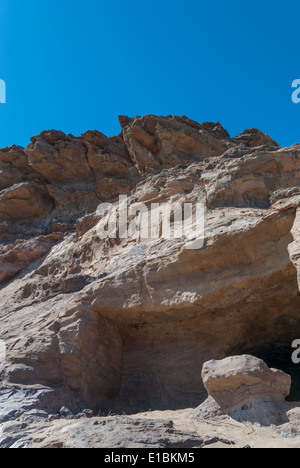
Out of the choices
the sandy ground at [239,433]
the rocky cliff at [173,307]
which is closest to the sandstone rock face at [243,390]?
the sandy ground at [239,433]

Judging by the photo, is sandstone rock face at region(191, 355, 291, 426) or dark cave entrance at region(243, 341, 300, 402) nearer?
sandstone rock face at region(191, 355, 291, 426)

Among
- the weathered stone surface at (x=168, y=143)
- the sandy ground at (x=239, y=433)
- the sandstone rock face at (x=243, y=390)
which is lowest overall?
the sandy ground at (x=239, y=433)

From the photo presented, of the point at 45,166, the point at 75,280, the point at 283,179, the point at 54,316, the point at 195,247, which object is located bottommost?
the point at 54,316

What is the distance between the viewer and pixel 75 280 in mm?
10602

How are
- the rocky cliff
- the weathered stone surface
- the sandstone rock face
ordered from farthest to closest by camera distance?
the weathered stone surface → the rocky cliff → the sandstone rock face

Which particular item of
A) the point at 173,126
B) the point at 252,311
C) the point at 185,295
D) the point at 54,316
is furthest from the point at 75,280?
the point at 173,126

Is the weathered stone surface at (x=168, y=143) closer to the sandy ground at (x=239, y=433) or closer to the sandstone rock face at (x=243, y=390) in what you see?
the sandstone rock face at (x=243, y=390)

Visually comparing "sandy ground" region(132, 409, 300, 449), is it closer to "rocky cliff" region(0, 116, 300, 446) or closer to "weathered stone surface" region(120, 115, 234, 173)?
"rocky cliff" region(0, 116, 300, 446)

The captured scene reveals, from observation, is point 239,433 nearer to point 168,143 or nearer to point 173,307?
point 173,307

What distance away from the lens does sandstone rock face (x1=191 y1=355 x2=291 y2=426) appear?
5883 millimetres

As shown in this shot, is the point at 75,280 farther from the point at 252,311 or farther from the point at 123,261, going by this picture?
the point at 252,311

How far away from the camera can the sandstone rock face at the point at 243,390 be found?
5.88 meters

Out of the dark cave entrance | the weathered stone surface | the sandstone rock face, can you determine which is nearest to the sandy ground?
the sandstone rock face
